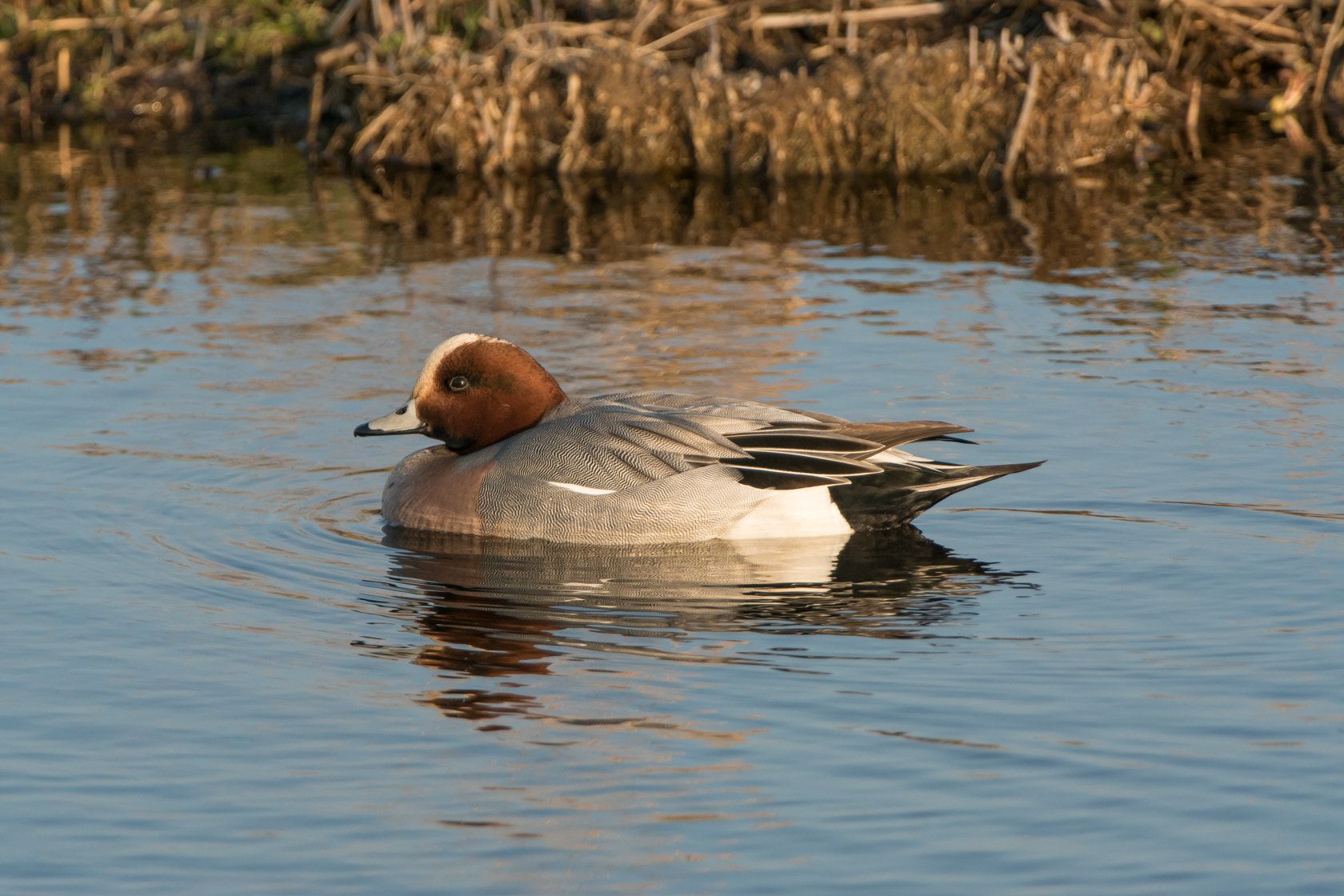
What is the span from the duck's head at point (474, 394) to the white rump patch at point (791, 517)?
3.36 feet

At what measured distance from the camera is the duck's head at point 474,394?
22.8ft

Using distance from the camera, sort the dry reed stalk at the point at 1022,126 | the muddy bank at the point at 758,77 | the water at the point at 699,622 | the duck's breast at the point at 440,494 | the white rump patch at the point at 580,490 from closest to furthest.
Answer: the water at the point at 699,622
the white rump patch at the point at 580,490
the duck's breast at the point at 440,494
the dry reed stalk at the point at 1022,126
the muddy bank at the point at 758,77

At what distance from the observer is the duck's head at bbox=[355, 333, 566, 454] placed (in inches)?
274

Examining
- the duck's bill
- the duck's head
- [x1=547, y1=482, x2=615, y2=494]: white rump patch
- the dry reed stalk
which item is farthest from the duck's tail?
the dry reed stalk

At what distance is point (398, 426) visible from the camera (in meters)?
7.03

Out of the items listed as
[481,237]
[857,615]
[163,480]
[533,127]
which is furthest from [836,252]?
[857,615]

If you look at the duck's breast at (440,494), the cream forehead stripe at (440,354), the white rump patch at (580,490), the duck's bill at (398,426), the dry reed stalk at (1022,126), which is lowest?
the duck's breast at (440,494)

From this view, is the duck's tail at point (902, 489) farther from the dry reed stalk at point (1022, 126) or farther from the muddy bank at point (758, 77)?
the muddy bank at point (758, 77)

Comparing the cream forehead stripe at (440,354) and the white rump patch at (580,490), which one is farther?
the cream forehead stripe at (440,354)

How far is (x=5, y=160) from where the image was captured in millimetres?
16469

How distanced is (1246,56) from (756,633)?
13.3 m

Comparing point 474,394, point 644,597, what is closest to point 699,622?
point 644,597

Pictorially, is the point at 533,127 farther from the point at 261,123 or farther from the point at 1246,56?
the point at 1246,56

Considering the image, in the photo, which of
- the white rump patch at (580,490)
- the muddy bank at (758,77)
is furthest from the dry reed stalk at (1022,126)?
the white rump patch at (580,490)
